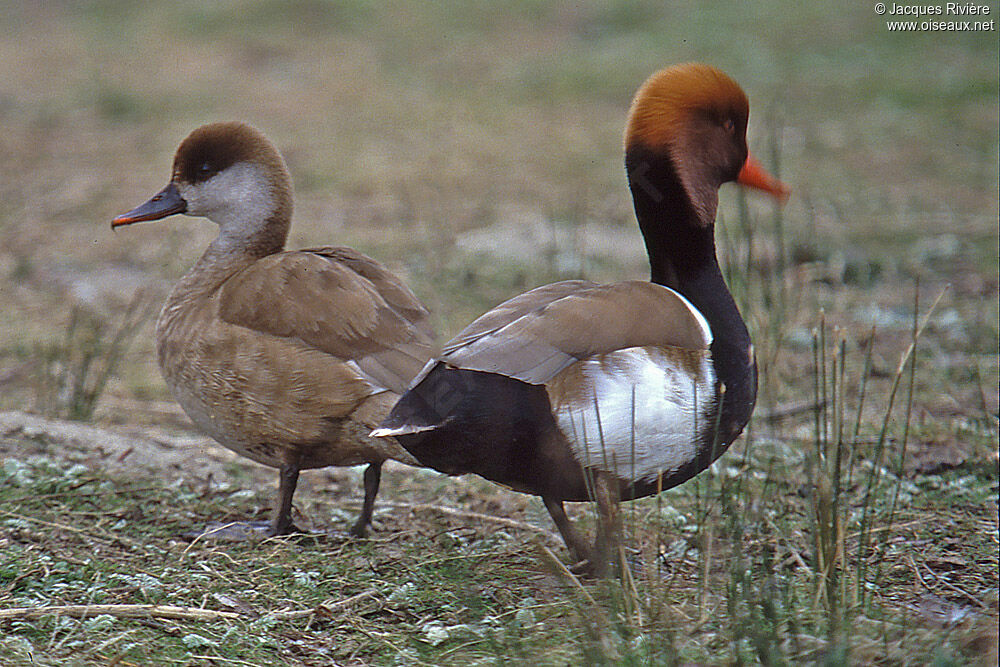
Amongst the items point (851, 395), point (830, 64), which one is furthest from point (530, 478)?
point (830, 64)

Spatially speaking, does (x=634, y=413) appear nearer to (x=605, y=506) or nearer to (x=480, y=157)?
(x=605, y=506)

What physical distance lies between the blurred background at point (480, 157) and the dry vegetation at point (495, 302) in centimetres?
4

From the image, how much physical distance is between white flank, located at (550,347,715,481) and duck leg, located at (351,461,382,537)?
3.03 ft

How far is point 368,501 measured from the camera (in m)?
3.53

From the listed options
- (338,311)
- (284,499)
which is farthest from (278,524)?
(338,311)

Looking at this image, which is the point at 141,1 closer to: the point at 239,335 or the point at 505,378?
the point at 239,335

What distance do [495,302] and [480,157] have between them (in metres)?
2.76

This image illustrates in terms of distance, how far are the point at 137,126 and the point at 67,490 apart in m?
6.20

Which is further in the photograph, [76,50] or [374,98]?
[76,50]

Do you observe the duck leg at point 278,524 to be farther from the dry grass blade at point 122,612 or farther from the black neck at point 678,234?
the black neck at point 678,234

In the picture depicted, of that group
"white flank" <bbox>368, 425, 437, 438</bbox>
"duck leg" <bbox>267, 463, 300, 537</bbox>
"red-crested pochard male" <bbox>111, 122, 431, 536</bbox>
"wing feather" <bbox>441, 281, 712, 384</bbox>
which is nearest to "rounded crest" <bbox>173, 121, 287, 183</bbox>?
"red-crested pochard male" <bbox>111, 122, 431, 536</bbox>

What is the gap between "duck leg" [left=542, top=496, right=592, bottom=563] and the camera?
3.05m

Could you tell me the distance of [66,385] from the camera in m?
4.70

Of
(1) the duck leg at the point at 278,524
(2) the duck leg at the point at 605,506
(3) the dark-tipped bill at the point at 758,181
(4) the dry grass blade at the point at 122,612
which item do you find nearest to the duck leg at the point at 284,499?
(1) the duck leg at the point at 278,524
